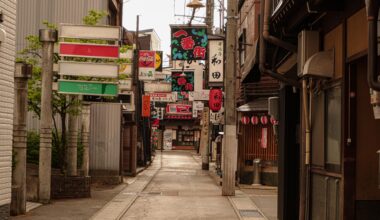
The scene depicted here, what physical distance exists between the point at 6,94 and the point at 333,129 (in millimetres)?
6870

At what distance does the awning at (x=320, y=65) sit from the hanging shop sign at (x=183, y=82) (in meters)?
26.9

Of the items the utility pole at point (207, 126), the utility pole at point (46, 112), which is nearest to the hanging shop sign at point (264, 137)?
the utility pole at point (46, 112)

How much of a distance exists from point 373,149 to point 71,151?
13.2 meters

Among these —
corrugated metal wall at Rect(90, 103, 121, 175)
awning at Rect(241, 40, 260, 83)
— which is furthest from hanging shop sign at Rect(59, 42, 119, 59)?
corrugated metal wall at Rect(90, 103, 121, 175)

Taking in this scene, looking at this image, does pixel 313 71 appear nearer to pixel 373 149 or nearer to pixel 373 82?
pixel 373 149

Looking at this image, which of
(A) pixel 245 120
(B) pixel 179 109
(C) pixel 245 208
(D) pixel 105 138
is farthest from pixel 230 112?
(B) pixel 179 109

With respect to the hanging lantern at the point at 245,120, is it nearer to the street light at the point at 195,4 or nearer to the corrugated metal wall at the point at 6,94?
the street light at the point at 195,4

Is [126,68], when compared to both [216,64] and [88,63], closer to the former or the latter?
[88,63]

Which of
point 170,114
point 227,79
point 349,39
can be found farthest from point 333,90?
point 170,114

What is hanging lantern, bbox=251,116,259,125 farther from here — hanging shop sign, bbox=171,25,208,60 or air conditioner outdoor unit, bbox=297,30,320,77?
air conditioner outdoor unit, bbox=297,30,320,77

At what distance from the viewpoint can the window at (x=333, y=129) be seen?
8.26m

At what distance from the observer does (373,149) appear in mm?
7820

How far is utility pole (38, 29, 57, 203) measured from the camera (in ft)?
57.0

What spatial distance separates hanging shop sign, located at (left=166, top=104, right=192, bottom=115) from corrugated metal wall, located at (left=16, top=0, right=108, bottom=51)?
50.5 meters
